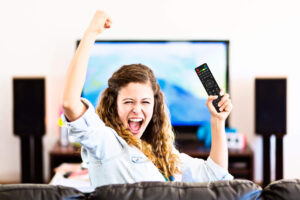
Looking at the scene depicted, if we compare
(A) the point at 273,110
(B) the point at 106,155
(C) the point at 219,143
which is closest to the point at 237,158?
(A) the point at 273,110

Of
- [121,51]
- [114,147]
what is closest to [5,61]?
[121,51]

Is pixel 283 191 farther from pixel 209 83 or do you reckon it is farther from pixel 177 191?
pixel 209 83

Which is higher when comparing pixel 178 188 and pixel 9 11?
pixel 9 11

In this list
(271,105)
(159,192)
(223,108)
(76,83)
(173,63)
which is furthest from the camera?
(173,63)

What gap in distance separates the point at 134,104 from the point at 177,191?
1.74ft

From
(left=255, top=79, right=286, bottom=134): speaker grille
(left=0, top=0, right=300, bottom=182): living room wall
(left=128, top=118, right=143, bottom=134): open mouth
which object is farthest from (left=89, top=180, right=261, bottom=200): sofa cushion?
(left=0, top=0, right=300, bottom=182): living room wall

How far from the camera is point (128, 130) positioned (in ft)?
4.91

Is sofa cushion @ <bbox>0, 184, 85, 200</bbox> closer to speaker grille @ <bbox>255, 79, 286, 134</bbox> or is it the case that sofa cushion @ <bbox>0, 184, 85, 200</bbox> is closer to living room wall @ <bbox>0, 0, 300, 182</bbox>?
speaker grille @ <bbox>255, 79, 286, 134</bbox>

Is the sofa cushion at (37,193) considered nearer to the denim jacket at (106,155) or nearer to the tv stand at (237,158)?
the denim jacket at (106,155)

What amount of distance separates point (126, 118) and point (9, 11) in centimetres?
302

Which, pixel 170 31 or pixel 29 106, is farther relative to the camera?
pixel 170 31

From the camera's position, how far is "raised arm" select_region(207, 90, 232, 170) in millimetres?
1486

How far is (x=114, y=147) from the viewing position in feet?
4.33

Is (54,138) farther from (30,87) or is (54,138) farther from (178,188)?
(178,188)
